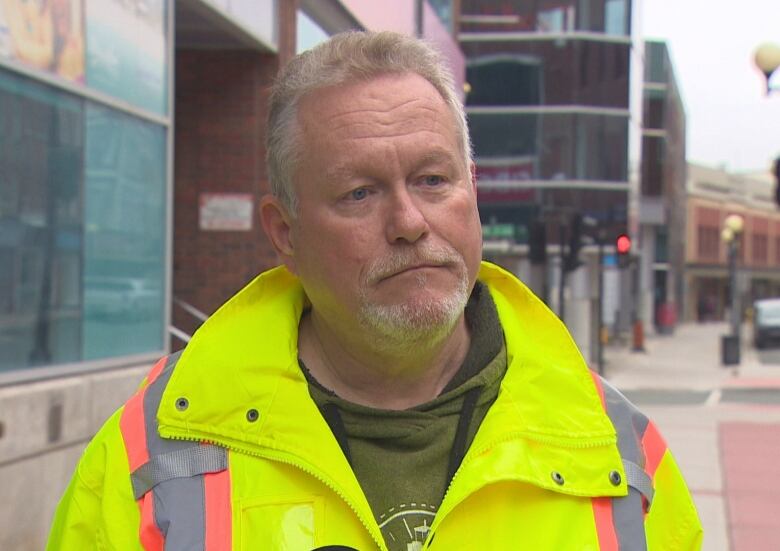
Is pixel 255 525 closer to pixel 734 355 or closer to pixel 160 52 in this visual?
pixel 160 52

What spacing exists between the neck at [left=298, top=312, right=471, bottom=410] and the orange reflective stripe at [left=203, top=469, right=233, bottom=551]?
A: 328 mm

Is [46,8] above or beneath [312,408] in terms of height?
above

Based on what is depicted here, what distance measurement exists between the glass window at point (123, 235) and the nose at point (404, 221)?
4.39 m

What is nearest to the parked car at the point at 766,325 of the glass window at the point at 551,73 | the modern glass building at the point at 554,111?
the modern glass building at the point at 554,111

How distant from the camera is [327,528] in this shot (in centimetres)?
177

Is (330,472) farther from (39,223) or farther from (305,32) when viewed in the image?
(305,32)

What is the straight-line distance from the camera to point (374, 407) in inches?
78.4

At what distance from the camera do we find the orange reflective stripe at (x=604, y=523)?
179 centimetres

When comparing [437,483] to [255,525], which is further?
[437,483]

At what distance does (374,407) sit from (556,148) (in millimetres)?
31037

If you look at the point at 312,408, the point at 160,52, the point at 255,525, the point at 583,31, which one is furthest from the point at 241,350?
the point at 583,31

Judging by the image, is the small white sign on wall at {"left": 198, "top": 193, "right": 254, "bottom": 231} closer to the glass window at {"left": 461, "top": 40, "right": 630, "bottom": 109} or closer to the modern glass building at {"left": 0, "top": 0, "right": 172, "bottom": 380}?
the modern glass building at {"left": 0, "top": 0, "right": 172, "bottom": 380}

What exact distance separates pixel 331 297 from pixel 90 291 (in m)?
4.34

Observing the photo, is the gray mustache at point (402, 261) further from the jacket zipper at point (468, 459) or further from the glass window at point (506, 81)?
the glass window at point (506, 81)
